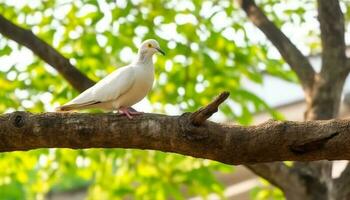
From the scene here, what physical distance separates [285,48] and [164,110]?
1.74 meters

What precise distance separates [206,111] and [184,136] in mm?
212

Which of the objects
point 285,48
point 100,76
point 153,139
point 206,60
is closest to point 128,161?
point 100,76

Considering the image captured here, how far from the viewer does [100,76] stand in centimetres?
789

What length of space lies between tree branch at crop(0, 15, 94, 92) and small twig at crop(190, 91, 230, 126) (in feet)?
8.29

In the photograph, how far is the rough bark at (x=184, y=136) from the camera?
3643mm

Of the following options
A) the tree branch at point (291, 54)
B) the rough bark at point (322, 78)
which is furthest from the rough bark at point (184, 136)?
the tree branch at point (291, 54)

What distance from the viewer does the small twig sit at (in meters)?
3.61

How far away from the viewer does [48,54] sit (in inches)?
249

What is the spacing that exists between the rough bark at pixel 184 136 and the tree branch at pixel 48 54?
216 cm

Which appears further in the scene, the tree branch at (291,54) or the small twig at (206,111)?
the tree branch at (291,54)

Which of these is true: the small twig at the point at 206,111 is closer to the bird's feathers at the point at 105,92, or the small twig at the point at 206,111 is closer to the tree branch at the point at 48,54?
the bird's feathers at the point at 105,92

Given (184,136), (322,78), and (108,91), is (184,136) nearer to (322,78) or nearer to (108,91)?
(108,91)

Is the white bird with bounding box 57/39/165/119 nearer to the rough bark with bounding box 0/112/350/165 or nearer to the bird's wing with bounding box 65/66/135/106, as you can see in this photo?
the bird's wing with bounding box 65/66/135/106

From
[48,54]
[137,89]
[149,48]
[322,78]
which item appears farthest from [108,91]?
[322,78]
